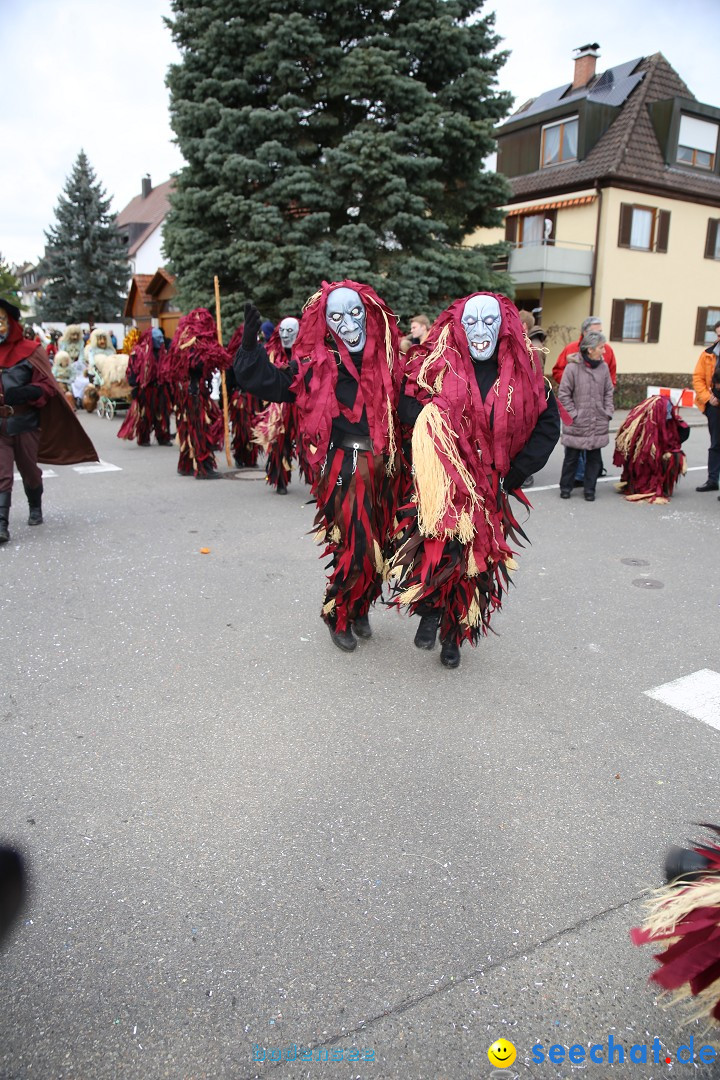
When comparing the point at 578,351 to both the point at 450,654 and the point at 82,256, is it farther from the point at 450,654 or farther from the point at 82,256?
the point at 82,256

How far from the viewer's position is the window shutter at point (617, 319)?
22.2m

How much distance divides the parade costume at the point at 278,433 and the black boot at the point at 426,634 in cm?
434

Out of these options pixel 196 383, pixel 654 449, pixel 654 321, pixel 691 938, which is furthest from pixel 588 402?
pixel 654 321

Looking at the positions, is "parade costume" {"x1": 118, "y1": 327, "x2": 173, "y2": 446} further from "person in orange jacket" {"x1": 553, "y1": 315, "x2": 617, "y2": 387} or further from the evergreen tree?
"person in orange jacket" {"x1": 553, "y1": 315, "x2": 617, "y2": 387}

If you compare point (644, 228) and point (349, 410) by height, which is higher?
point (644, 228)

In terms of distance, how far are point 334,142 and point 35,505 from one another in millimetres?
10107

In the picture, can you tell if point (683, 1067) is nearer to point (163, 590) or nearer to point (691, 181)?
point (163, 590)

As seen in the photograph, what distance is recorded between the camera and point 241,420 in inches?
404

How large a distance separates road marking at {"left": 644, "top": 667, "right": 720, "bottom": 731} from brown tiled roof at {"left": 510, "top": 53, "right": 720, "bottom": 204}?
67.6 feet

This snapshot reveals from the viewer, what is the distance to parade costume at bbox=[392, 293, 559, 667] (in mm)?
3701

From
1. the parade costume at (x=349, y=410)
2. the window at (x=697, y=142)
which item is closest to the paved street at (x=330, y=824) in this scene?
the parade costume at (x=349, y=410)

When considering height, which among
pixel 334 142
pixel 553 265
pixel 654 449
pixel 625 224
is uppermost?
pixel 625 224

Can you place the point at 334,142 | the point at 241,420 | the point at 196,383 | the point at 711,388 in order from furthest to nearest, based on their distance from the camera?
the point at 334,142, the point at 241,420, the point at 196,383, the point at 711,388

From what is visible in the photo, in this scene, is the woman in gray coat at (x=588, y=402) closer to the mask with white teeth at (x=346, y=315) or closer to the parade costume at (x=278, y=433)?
the parade costume at (x=278, y=433)
